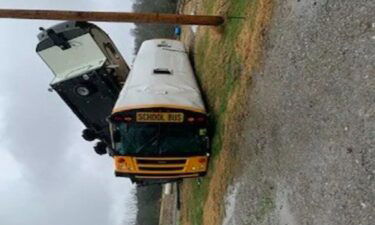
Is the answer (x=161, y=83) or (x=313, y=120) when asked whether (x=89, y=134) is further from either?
(x=313, y=120)

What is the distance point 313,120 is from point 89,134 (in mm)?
9623

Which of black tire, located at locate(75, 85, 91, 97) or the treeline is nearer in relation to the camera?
black tire, located at locate(75, 85, 91, 97)

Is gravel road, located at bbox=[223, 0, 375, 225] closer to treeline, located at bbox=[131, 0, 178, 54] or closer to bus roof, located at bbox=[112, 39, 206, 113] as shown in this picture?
bus roof, located at bbox=[112, 39, 206, 113]

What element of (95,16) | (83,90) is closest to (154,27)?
(83,90)

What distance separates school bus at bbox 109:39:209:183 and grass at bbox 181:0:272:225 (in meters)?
0.43

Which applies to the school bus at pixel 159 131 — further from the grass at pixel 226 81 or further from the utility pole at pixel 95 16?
the utility pole at pixel 95 16

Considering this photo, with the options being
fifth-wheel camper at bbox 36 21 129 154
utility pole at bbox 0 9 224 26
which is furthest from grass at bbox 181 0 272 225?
fifth-wheel camper at bbox 36 21 129 154

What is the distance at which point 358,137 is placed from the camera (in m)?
7.16

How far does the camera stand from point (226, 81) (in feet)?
41.8

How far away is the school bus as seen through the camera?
1220 centimetres

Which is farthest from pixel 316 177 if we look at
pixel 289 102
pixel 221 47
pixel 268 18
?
pixel 221 47

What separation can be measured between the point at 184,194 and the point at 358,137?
11.4m

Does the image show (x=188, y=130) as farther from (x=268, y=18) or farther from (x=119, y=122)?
(x=268, y=18)

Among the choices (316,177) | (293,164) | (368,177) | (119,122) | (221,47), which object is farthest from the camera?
(221,47)
